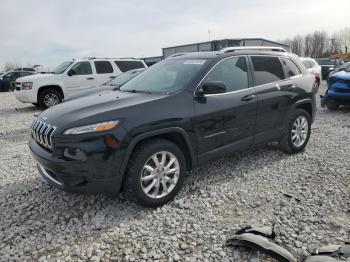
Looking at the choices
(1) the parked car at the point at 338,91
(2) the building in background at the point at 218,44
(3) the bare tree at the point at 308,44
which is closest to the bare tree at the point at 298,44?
(3) the bare tree at the point at 308,44

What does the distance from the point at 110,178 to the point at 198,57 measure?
2.19 metres

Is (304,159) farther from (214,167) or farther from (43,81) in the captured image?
(43,81)

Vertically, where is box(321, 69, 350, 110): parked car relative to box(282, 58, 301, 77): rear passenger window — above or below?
below

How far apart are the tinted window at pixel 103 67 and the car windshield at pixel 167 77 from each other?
26.0 feet

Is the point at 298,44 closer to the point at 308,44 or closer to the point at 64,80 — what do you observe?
the point at 308,44

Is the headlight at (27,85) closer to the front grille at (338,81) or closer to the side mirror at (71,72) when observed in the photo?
the side mirror at (71,72)

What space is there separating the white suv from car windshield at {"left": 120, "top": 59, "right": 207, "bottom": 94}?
7.73 meters

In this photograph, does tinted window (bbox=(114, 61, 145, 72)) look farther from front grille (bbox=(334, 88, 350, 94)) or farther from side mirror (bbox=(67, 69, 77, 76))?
front grille (bbox=(334, 88, 350, 94))

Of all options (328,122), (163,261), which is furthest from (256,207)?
(328,122)

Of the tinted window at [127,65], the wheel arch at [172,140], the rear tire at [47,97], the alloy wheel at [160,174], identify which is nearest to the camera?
the wheel arch at [172,140]

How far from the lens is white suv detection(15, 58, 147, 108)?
11641 millimetres

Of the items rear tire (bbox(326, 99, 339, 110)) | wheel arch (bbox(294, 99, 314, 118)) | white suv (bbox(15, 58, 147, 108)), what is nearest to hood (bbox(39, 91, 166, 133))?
wheel arch (bbox(294, 99, 314, 118))

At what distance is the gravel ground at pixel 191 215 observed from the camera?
9.91 feet

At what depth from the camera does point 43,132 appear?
358 cm
